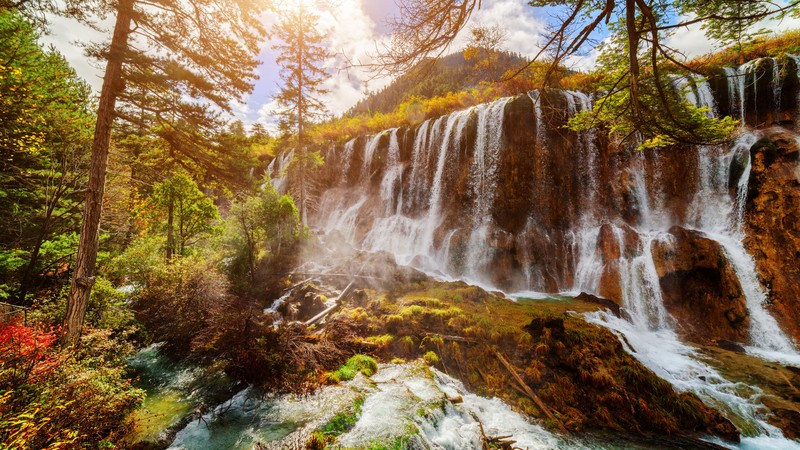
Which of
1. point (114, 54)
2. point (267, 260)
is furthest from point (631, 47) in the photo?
point (267, 260)

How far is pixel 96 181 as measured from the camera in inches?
220

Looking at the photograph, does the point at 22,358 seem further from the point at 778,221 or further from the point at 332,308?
the point at 778,221

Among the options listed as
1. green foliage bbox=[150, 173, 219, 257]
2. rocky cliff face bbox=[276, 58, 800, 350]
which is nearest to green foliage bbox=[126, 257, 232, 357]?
green foliage bbox=[150, 173, 219, 257]

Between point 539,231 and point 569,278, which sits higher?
point 539,231

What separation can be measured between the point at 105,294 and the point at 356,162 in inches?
900

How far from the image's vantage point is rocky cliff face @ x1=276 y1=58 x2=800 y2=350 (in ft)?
32.9

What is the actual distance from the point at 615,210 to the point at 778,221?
5900mm

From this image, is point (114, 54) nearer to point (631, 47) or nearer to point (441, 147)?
point (631, 47)

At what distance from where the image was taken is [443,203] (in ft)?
70.2

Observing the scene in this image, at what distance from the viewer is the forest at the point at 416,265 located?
4145 millimetres

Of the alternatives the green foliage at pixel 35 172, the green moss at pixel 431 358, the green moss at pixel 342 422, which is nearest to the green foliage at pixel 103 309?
the green foliage at pixel 35 172

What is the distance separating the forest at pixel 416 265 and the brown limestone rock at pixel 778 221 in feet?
0.23

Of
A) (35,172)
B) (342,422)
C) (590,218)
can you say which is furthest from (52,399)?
(590,218)

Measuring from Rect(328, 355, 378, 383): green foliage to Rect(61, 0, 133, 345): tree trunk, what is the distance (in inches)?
195
